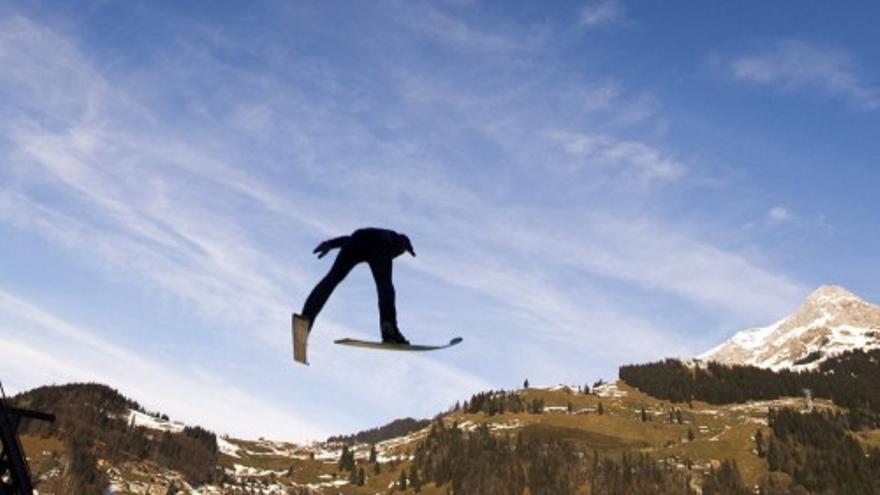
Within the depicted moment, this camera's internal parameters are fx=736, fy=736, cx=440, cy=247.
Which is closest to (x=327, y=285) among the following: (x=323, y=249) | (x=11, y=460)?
(x=323, y=249)

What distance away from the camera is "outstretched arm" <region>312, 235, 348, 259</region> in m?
11.1

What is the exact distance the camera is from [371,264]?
11305 millimetres

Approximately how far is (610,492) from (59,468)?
14596 cm

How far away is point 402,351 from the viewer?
38.7 feet

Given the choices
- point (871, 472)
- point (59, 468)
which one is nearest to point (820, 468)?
point (871, 472)

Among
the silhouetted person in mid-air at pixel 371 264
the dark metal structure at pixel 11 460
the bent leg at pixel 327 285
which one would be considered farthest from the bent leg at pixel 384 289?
the dark metal structure at pixel 11 460

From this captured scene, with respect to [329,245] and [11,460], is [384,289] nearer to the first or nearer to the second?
[329,245]

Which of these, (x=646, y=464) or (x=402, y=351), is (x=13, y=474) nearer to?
(x=402, y=351)

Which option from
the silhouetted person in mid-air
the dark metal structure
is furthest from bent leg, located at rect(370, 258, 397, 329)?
the dark metal structure

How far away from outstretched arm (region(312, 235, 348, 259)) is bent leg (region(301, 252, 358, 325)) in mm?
133

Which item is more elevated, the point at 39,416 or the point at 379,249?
the point at 379,249

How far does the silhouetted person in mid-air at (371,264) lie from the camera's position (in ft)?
36.6

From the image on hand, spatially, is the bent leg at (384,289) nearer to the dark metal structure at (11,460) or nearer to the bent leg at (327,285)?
the bent leg at (327,285)

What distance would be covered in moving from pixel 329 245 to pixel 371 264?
70 cm
